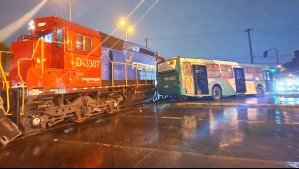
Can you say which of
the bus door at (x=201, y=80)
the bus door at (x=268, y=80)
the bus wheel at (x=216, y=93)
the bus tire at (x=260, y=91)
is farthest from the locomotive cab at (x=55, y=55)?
the bus door at (x=268, y=80)

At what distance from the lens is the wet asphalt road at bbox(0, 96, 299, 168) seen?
4589mm

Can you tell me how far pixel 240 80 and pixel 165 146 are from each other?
1640cm

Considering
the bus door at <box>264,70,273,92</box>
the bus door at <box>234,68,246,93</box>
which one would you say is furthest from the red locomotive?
the bus door at <box>264,70,273,92</box>

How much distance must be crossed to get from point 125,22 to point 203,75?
9.99 m

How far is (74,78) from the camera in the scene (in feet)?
28.2

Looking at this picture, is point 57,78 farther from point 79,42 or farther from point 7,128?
point 7,128

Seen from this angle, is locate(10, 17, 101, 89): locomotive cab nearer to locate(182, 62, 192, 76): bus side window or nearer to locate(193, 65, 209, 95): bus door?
locate(182, 62, 192, 76): bus side window

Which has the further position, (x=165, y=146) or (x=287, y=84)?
(x=287, y=84)

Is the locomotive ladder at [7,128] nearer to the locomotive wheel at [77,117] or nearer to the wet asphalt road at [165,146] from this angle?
the wet asphalt road at [165,146]

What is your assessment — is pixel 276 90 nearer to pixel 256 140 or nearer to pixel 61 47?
pixel 256 140

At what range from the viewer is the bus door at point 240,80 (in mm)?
19605

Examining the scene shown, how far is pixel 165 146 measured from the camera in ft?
18.4

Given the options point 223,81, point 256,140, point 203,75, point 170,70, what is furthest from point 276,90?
point 256,140

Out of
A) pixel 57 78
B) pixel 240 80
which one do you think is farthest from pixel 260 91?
pixel 57 78
